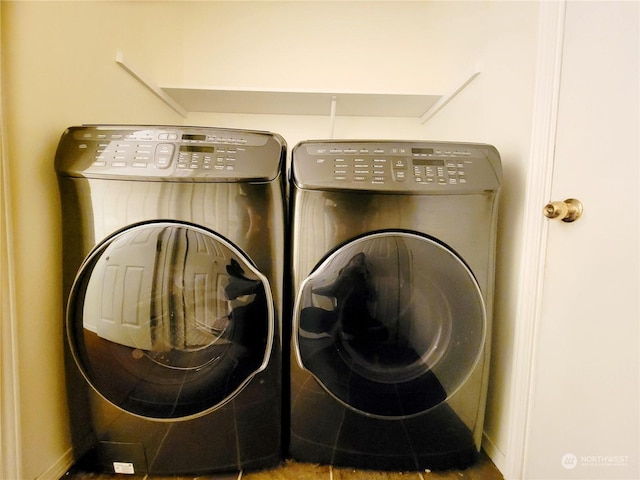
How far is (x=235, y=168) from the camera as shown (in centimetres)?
74

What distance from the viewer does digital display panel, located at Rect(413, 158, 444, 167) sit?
774 millimetres

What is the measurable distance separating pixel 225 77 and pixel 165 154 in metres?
0.93

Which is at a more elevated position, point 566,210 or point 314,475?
point 566,210

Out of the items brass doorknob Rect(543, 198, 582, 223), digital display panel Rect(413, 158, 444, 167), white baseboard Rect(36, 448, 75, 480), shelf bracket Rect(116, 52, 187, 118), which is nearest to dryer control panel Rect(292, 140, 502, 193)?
digital display panel Rect(413, 158, 444, 167)

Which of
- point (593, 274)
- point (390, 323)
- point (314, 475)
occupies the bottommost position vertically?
point (314, 475)

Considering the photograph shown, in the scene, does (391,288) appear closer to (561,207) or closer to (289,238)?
(289,238)

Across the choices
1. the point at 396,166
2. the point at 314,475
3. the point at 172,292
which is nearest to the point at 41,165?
the point at 172,292

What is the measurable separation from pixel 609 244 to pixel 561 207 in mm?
115

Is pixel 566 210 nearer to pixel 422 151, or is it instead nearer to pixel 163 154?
pixel 422 151

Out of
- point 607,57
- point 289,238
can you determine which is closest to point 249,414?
point 289,238

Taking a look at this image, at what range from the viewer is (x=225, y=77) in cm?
146

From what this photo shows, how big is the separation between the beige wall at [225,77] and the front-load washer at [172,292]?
70mm

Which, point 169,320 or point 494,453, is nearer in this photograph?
point 169,320

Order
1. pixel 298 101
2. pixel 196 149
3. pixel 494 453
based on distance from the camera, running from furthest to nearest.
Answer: pixel 298 101
pixel 494 453
pixel 196 149
